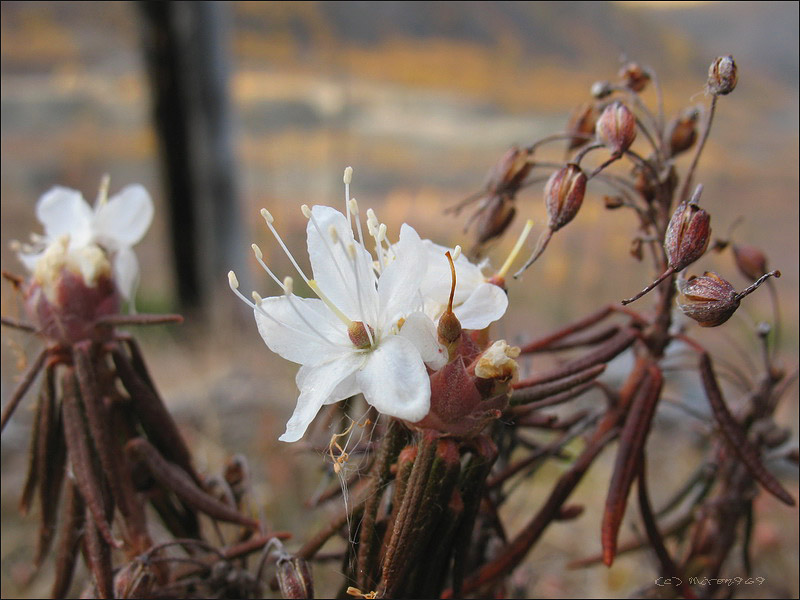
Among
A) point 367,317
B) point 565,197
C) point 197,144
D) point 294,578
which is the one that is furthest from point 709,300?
point 197,144

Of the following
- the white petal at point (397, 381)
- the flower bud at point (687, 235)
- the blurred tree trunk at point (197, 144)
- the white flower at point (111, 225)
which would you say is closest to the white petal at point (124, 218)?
the white flower at point (111, 225)

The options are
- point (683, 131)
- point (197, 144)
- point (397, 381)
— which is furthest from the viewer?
point (197, 144)

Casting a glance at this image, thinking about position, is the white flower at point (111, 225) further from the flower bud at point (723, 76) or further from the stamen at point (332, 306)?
the flower bud at point (723, 76)

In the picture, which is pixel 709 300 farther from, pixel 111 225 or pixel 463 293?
pixel 111 225

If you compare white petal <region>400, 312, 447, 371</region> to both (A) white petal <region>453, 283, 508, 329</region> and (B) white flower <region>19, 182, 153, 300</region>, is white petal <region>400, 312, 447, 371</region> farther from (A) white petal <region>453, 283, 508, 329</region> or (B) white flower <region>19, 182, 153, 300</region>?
(B) white flower <region>19, 182, 153, 300</region>

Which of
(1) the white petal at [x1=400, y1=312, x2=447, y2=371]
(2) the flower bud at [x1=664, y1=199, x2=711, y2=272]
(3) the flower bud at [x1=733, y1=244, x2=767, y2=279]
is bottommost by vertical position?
(1) the white petal at [x1=400, y1=312, x2=447, y2=371]

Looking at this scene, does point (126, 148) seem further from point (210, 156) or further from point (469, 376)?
point (469, 376)

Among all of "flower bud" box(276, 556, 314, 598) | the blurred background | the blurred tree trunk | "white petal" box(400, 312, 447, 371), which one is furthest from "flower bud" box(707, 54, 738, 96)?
the blurred tree trunk
